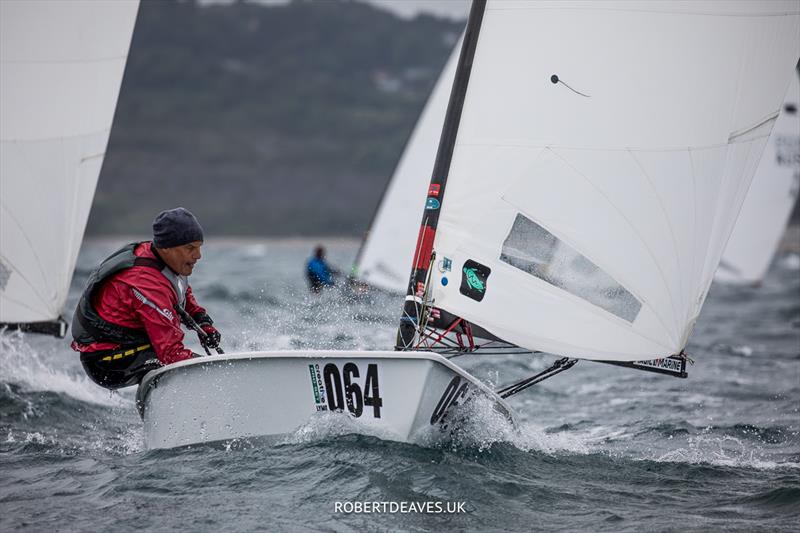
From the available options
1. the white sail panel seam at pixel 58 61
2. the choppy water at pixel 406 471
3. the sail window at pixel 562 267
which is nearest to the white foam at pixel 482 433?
the choppy water at pixel 406 471

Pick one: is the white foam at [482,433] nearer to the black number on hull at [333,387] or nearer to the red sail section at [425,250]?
the black number on hull at [333,387]

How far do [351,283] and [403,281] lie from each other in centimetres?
56

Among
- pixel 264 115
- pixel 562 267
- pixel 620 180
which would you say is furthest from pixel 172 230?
pixel 264 115

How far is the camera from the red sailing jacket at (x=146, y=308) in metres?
4.21

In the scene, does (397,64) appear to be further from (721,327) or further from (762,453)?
(762,453)

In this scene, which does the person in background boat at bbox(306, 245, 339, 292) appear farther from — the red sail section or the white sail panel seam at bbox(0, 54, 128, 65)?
the red sail section

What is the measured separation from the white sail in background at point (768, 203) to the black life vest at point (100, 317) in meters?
8.19

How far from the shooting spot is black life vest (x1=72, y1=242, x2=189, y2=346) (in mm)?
4285

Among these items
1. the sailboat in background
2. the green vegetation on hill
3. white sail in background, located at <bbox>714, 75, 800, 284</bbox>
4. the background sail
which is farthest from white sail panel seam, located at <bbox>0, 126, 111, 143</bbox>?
the green vegetation on hill

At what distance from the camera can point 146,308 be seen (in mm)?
4203

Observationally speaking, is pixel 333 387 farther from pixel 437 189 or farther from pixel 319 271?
pixel 319 271

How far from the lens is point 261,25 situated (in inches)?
5167

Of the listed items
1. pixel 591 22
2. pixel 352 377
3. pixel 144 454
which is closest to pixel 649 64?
pixel 591 22

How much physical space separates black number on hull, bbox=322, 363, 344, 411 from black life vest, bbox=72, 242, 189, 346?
87 cm
